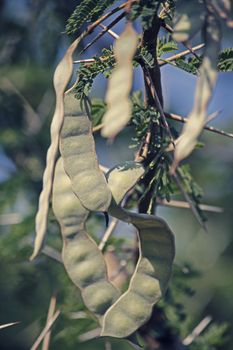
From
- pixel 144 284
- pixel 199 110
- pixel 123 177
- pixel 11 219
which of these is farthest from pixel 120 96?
pixel 11 219

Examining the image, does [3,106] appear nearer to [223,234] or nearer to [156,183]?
[156,183]

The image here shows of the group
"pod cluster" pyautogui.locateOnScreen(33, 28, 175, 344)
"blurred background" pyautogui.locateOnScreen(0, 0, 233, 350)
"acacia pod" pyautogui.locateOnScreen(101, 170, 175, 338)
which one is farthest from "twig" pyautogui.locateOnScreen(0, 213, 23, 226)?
"acacia pod" pyautogui.locateOnScreen(101, 170, 175, 338)

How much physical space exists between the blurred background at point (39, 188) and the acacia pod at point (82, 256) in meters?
0.29

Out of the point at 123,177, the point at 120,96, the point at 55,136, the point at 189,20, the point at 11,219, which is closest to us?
the point at 120,96

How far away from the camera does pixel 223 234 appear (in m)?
4.57

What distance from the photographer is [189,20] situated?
930 mm

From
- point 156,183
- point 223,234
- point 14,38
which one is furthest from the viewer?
point 223,234

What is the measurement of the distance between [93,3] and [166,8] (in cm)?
11

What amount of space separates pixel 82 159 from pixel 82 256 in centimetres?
21

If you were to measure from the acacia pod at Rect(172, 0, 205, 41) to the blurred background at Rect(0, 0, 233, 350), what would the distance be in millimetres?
576

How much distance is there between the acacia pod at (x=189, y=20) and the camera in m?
0.92

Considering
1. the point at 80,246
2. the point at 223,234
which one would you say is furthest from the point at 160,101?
the point at 223,234

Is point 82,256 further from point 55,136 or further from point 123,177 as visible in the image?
point 55,136

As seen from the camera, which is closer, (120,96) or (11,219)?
(120,96)
